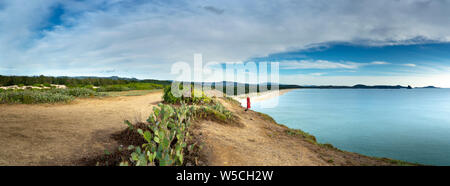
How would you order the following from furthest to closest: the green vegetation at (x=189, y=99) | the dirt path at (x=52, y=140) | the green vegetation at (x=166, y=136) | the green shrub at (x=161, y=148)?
the green vegetation at (x=189, y=99), the dirt path at (x=52, y=140), the green vegetation at (x=166, y=136), the green shrub at (x=161, y=148)

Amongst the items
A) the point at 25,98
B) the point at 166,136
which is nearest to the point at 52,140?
the point at 166,136

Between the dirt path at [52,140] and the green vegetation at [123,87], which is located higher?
the green vegetation at [123,87]

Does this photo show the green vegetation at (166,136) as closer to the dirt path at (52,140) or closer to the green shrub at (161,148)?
the green shrub at (161,148)

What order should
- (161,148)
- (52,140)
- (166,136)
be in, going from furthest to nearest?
(52,140) → (166,136) → (161,148)

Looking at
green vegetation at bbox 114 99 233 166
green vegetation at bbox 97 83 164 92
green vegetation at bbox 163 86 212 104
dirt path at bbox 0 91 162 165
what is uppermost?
green vegetation at bbox 97 83 164 92

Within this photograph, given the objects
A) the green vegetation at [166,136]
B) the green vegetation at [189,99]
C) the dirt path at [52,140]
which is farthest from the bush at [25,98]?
the green vegetation at [166,136]

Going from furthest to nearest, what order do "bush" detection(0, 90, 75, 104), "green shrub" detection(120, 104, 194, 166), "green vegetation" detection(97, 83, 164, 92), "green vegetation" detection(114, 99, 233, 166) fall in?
1. "green vegetation" detection(97, 83, 164, 92)
2. "bush" detection(0, 90, 75, 104)
3. "green vegetation" detection(114, 99, 233, 166)
4. "green shrub" detection(120, 104, 194, 166)

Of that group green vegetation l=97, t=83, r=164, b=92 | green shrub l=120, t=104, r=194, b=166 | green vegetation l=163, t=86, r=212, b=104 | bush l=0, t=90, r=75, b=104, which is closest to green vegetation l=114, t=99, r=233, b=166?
green shrub l=120, t=104, r=194, b=166

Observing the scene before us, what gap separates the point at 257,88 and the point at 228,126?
3620cm

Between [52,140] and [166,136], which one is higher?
[166,136]

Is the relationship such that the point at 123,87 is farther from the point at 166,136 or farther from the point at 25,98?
the point at 166,136

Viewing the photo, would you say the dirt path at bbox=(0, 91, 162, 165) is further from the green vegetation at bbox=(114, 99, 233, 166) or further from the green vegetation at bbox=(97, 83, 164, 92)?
the green vegetation at bbox=(97, 83, 164, 92)
